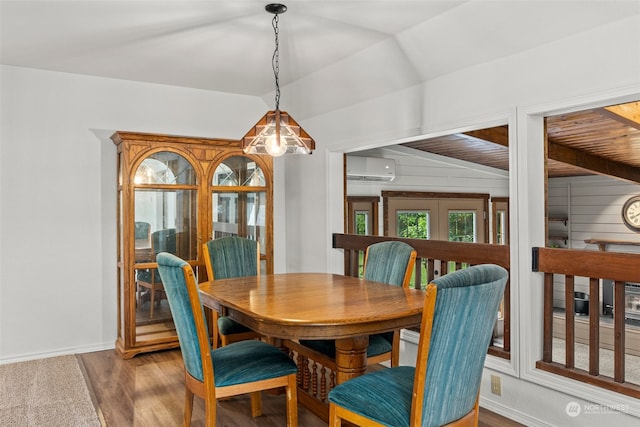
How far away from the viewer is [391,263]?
3.17m

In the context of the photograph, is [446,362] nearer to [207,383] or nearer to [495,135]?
[207,383]

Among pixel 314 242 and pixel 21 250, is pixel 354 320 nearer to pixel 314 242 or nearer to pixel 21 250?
pixel 314 242

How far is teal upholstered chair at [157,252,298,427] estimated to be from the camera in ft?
7.20

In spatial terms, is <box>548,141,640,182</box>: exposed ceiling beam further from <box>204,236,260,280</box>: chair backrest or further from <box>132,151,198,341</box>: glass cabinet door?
<box>132,151,198,341</box>: glass cabinet door

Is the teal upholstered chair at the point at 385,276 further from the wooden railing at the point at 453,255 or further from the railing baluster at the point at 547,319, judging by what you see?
the railing baluster at the point at 547,319

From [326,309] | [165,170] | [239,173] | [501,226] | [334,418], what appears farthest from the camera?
[501,226]

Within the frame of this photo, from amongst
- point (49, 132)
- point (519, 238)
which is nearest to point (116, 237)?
point (49, 132)

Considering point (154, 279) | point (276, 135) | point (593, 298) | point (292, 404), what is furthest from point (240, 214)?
point (593, 298)

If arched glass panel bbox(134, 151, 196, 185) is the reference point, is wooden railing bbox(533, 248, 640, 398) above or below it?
below

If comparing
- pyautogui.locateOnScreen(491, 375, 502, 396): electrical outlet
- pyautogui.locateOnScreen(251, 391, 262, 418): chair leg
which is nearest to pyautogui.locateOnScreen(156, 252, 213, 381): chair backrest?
pyautogui.locateOnScreen(251, 391, 262, 418): chair leg

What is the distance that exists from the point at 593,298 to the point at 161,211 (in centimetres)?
349

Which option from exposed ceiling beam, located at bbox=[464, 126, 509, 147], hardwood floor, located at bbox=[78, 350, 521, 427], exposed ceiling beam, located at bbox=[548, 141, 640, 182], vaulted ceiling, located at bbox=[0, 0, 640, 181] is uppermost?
vaulted ceiling, located at bbox=[0, 0, 640, 181]

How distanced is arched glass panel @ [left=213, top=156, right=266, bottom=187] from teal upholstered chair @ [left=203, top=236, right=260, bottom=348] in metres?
1.02

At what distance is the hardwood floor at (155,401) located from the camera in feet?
9.25
